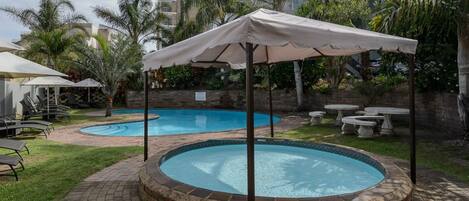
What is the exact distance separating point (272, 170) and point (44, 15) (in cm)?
2299

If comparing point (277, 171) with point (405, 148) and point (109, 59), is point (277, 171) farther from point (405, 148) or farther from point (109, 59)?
point (109, 59)

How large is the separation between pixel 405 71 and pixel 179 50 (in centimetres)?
1210

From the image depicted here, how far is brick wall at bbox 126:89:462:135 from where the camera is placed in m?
10.9

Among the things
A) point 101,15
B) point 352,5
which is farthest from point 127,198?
point 101,15

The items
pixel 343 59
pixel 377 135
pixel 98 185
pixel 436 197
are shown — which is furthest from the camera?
pixel 343 59

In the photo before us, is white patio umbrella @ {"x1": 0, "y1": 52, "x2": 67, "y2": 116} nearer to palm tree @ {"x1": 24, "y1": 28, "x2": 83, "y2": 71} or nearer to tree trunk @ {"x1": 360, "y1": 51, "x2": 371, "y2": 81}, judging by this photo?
palm tree @ {"x1": 24, "y1": 28, "x2": 83, "y2": 71}

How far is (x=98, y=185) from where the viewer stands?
5.73 metres

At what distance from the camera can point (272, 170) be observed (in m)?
7.13

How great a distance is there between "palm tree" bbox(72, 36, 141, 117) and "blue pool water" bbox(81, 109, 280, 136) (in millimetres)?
2813

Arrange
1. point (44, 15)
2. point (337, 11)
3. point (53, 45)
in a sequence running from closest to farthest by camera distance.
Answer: point (337, 11) < point (53, 45) < point (44, 15)

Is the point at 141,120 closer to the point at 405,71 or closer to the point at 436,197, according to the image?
the point at 405,71

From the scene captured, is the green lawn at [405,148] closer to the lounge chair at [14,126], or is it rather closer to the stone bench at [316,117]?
the stone bench at [316,117]

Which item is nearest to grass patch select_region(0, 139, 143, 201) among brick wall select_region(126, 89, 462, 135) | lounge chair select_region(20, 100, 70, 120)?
lounge chair select_region(20, 100, 70, 120)

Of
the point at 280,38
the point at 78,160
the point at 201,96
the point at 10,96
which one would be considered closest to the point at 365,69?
the point at 201,96
